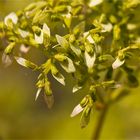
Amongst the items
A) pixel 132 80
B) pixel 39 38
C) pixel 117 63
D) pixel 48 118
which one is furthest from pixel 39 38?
pixel 48 118

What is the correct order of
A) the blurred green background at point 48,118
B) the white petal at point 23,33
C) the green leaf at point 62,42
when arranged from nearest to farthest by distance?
the green leaf at point 62,42
the white petal at point 23,33
the blurred green background at point 48,118

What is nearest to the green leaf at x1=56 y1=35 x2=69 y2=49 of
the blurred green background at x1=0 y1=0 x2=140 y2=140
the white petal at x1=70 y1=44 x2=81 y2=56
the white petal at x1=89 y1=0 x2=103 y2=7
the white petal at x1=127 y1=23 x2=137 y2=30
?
the white petal at x1=70 y1=44 x2=81 y2=56

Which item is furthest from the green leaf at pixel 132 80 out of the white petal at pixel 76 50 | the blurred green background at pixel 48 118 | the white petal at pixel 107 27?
the blurred green background at pixel 48 118

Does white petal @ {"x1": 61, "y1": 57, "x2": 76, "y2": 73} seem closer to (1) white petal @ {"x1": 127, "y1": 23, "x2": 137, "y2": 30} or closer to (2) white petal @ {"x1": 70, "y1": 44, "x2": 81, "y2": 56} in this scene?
(2) white petal @ {"x1": 70, "y1": 44, "x2": 81, "y2": 56}

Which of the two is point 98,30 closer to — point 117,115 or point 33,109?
point 117,115

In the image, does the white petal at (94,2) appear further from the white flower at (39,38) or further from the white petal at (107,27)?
the white flower at (39,38)

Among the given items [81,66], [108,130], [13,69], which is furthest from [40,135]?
[81,66]

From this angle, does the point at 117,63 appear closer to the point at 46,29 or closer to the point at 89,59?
the point at 89,59

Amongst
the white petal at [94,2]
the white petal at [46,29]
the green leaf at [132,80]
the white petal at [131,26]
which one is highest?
the white petal at [46,29]
